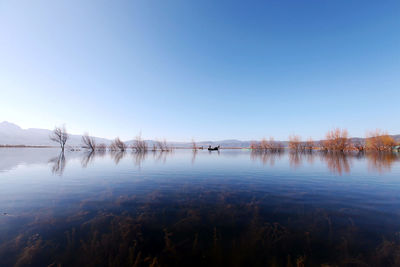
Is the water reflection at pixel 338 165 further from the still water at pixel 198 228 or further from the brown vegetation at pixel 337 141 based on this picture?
the brown vegetation at pixel 337 141

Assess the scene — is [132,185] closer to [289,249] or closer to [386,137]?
[289,249]

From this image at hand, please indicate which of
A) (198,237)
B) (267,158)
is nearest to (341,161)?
(267,158)

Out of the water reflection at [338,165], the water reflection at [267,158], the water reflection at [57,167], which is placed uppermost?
the water reflection at [57,167]

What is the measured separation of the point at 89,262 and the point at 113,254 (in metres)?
0.48

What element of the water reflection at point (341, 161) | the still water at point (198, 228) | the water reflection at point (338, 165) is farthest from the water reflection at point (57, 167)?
the water reflection at point (338, 165)

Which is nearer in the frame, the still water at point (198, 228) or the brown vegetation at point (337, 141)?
the still water at point (198, 228)

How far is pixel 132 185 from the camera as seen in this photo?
398 inches

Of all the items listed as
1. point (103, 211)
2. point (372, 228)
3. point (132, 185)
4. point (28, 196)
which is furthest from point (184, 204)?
point (28, 196)

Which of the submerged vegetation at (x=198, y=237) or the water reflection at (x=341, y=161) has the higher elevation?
the submerged vegetation at (x=198, y=237)

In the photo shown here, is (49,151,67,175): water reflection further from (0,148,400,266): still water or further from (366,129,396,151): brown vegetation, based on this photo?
(366,129,396,151): brown vegetation

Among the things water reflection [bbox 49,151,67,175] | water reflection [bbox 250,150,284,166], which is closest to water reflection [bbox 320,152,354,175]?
water reflection [bbox 250,150,284,166]

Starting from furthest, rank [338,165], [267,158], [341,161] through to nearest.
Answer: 1. [267,158]
2. [341,161]
3. [338,165]

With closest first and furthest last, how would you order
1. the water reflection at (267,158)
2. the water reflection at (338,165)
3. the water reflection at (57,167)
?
the water reflection at (57,167), the water reflection at (338,165), the water reflection at (267,158)

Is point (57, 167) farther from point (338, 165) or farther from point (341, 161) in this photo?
point (341, 161)
